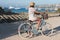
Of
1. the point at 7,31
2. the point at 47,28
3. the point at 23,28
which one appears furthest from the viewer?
the point at 7,31

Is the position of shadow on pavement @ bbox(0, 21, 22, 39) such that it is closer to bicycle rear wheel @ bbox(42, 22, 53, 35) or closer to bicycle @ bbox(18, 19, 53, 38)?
bicycle @ bbox(18, 19, 53, 38)

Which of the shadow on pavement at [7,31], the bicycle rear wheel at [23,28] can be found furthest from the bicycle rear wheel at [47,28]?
the shadow on pavement at [7,31]

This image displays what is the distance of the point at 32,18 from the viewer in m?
10.1

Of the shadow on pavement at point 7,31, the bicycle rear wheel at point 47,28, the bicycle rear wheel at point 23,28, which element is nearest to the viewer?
the bicycle rear wheel at point 23,28

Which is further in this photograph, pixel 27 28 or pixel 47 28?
pixel 47 28

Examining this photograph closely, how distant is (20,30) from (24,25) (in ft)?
0.94

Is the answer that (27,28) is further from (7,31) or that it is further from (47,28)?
(7,31)

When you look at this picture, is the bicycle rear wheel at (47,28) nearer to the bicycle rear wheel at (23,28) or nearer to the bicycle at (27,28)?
the bicycle at (27,28)

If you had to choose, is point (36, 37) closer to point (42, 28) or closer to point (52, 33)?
point (42, 28)

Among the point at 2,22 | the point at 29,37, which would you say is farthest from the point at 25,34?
the point at 2,22

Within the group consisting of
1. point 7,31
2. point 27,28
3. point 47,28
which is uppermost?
point 27,28

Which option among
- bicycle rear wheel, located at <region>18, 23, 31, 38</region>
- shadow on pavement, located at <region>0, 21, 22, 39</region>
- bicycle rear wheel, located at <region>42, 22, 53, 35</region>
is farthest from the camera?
bicycle rear wheel, located at <region>42, 22, 53, 35</region>

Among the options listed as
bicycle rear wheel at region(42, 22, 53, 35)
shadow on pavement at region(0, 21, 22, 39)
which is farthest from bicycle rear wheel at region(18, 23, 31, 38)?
bicycle rear wheel at region(42, 22, 53, 35)

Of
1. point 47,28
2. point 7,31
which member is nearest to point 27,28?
point 47,28
